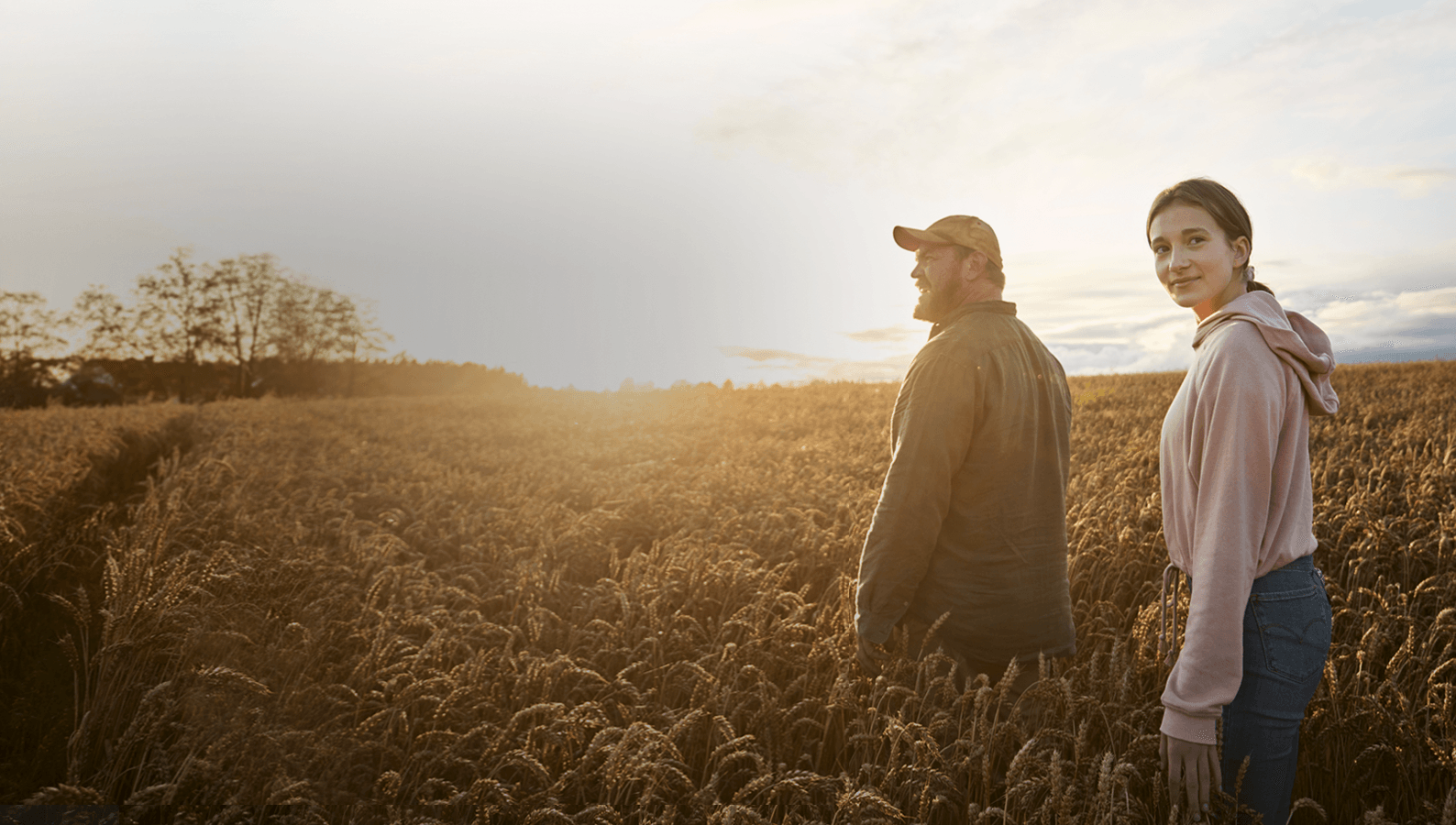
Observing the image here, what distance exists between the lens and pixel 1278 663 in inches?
68.9

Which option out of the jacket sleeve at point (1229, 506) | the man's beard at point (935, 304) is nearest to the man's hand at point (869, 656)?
the jacket sleeve at point (1229, 506)

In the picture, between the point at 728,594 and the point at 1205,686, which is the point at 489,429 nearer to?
the point at 728,594

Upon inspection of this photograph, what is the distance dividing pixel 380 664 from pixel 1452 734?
16.7 ft

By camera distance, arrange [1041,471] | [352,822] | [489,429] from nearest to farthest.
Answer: [352,822], [1041,471], [489,429]

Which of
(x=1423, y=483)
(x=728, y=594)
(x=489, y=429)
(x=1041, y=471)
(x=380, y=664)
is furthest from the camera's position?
(x=489, y=429)

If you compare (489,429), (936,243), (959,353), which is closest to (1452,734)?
(959,353)

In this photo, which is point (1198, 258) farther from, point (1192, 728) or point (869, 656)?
point (869, 656)

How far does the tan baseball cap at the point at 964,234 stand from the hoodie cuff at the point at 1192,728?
205cm

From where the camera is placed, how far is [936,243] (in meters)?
3.11

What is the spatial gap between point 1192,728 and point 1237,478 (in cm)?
70

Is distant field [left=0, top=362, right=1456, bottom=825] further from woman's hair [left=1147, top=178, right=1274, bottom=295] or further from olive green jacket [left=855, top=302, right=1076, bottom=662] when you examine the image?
woman's hair [left=1147, top=178, right=1274, bottom=295]

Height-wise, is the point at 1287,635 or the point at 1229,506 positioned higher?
the point at 1229,506

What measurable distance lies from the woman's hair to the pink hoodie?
0.21 m

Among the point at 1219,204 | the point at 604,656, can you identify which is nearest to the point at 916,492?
the point at 1219,204
